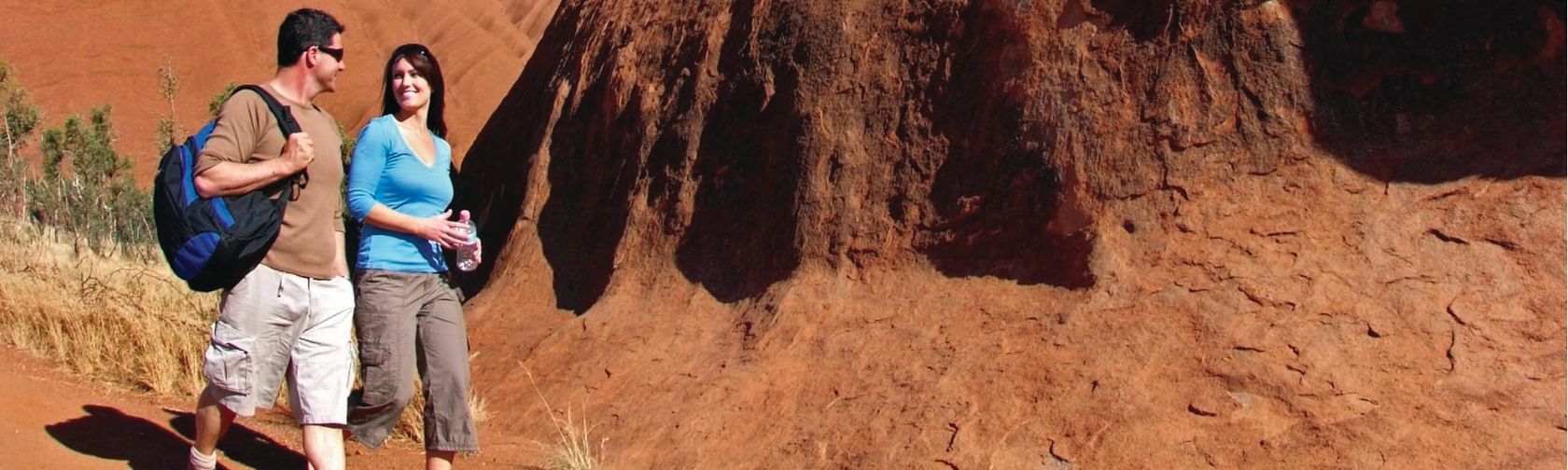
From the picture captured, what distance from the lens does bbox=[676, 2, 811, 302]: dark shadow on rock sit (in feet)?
22.1

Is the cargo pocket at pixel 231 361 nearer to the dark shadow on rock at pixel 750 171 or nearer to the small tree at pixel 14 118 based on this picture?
the dark shadow on rock at pixel 750 171

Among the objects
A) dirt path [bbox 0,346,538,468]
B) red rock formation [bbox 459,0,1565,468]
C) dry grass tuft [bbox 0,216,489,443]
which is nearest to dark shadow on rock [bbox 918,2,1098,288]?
red rock formation [bbox 459,0,1565,468]

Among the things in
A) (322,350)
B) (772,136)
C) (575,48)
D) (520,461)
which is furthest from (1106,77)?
(575,48)

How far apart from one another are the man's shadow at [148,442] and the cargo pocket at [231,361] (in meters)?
1.24

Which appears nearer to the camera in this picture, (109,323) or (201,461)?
(201,461)

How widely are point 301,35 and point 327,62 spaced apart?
120 millimetres

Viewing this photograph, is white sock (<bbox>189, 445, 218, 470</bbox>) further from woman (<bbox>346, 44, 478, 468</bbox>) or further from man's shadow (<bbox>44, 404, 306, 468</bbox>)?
man's shadow (<bbox>44, 404, 306, 468</bbox>)

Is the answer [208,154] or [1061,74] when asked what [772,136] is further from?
[208,154]

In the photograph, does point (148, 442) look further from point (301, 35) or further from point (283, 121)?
point (301, 35)

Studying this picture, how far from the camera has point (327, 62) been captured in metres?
4.23

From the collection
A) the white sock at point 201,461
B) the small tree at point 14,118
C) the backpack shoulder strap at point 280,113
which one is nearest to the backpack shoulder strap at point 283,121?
the backpack shoulder strap at point 280,113

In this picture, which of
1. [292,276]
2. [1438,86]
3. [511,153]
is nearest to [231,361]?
[292,276]

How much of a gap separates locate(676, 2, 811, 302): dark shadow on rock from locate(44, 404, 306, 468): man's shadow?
2.21 metres

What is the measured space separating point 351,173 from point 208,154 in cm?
61
